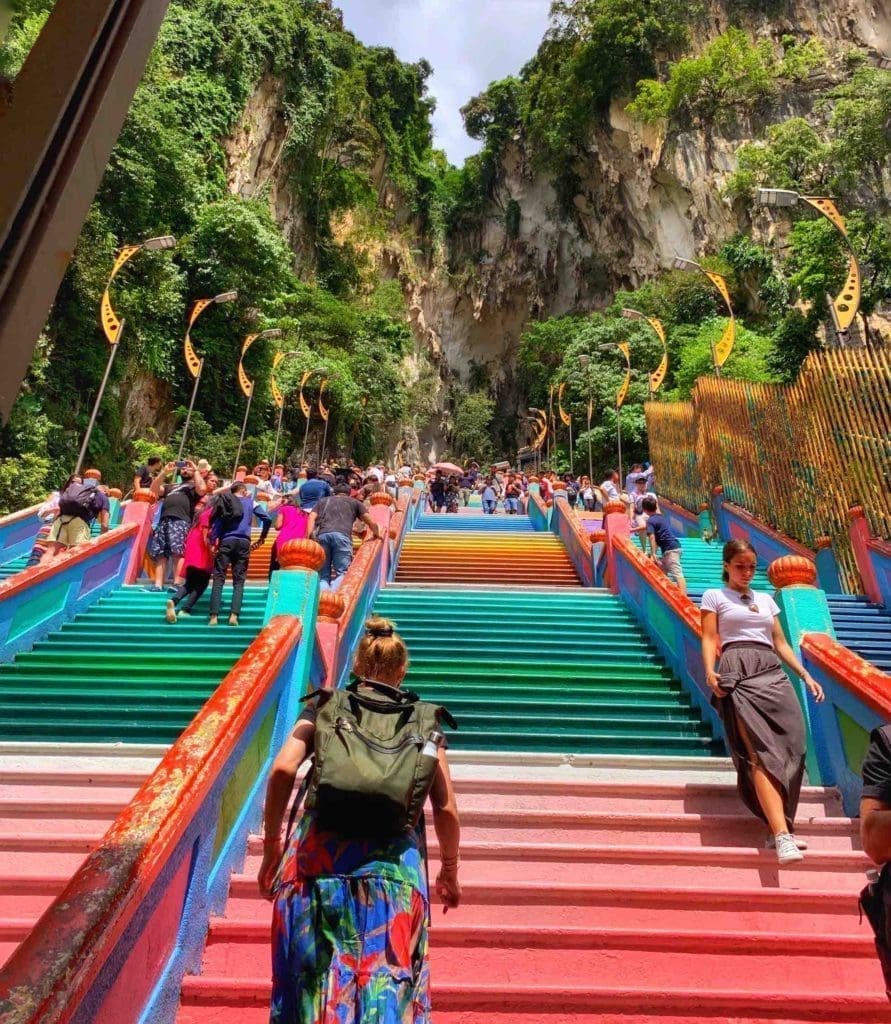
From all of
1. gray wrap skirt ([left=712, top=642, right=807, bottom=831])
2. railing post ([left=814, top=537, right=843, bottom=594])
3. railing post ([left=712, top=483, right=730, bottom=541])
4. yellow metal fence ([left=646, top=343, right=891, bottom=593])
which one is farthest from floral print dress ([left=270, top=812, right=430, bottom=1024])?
railing post ([left=712, top=483, right=730, bottom=541])

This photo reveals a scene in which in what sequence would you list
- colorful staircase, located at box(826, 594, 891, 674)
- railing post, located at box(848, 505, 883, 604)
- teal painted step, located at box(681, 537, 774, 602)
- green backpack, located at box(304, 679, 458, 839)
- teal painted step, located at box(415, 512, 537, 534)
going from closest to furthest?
green backpack, located at box(304, 679, 458, 839), colorful staircase, located at box(826, 594, 891, 674), railing post, located at box(848, 505, 883, 604), teal painted step, located at box(681, 537, 774, 602), teal painted step, located at box(415, 512, 537, 534)

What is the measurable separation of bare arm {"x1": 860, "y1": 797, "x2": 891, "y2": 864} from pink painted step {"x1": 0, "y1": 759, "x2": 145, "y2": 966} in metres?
2.69

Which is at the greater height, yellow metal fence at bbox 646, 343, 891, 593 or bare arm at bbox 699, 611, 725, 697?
yellow metal fence at bbox 646, 343, 891, 593

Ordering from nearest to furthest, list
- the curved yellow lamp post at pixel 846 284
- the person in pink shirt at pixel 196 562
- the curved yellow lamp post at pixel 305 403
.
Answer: the person in pink shirt at pixel 196 562 < the curved yellow lamp post at pixel 846 284 < the curved yellow lamp post at pixel 305 403

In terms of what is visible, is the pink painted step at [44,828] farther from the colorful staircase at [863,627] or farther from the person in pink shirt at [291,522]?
the colorful staircase at [863,627]

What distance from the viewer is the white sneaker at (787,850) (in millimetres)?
2922

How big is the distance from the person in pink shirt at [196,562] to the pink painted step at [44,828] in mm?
2929

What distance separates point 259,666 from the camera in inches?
131

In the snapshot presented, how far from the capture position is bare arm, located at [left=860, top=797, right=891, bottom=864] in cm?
169

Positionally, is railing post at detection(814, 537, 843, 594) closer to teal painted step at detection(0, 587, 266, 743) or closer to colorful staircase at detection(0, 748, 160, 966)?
teal painted step at detection(0, 587, 266, 743)

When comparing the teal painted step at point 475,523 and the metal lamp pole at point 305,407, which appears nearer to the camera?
the teal painted step at point 475,523

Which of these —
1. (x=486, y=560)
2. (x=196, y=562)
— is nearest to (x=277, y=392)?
(x=486, y=560)

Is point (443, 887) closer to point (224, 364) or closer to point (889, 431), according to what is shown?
point (889, 431)

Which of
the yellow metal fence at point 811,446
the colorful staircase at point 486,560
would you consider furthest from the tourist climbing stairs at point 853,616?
the colorful staircase at point 486,560
